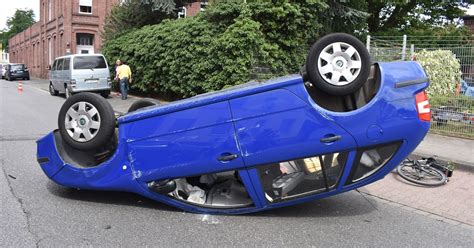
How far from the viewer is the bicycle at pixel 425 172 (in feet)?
21.9

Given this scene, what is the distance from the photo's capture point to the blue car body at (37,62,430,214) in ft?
14.2

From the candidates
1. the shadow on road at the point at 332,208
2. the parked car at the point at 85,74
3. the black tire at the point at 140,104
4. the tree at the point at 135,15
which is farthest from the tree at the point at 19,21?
Answer: the shadow on road at the point at 332,208

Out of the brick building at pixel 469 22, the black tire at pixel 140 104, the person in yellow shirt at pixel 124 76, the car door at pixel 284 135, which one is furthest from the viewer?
the brick building at pixel 469 22

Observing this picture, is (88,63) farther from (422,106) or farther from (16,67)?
(16,67)

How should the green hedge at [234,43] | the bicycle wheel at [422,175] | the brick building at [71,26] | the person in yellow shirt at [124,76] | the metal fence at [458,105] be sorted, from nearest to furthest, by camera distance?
the bicycle wheel at [422,175]
the metal fence at [458,105]
the green hedge at [234,43]
the person in yellow shirt at [124,76]
the brick building at [71,26]

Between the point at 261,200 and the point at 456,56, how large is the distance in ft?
27.2

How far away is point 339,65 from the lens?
4.38m

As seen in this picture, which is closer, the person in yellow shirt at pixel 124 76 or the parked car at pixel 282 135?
the parked car at pixel 282 135

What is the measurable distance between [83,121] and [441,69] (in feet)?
33.1

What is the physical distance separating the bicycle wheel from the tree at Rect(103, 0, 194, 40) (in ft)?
52.1

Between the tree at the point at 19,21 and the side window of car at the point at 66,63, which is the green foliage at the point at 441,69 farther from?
the tree at the point at 19,21

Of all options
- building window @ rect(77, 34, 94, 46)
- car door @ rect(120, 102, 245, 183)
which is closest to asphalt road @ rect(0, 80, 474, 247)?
car door @ rect(120, 102, 245, 183)

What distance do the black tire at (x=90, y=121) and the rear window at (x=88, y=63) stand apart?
1508 centimetres

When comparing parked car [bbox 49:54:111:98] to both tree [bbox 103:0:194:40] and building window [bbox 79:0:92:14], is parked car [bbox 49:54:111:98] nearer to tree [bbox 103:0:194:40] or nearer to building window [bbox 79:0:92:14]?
tree [bbox 103:0:194:40]
